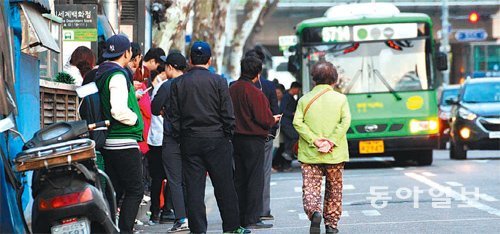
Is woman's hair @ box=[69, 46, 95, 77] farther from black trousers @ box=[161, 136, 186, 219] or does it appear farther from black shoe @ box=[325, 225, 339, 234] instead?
black shoe @ box=[325, 225, 339, 234]

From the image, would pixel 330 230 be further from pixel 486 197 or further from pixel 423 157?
pixel 423 157

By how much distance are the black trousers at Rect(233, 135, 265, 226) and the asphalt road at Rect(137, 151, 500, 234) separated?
0.30m

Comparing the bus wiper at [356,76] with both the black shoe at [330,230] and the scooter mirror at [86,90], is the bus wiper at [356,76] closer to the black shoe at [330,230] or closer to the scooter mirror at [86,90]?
the black shoe at [330,230]

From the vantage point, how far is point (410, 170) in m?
24.5

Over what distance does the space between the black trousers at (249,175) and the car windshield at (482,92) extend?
1669cm

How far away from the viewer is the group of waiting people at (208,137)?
11.0 m

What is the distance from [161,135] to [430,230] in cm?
335

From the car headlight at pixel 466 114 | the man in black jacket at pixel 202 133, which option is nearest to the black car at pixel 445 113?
the car headlight at pixel 466 114

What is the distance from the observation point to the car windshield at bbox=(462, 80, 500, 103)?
29.7 meters

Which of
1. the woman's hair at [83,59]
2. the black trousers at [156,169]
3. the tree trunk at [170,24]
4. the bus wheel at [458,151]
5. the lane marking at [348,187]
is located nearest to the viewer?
the woman's hair at [83,59]

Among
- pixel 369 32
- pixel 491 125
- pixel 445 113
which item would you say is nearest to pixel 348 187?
pixel 369 32

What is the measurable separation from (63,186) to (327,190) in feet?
13.2

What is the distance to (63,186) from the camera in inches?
360

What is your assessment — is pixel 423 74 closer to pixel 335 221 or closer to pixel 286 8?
pixel 335 221
